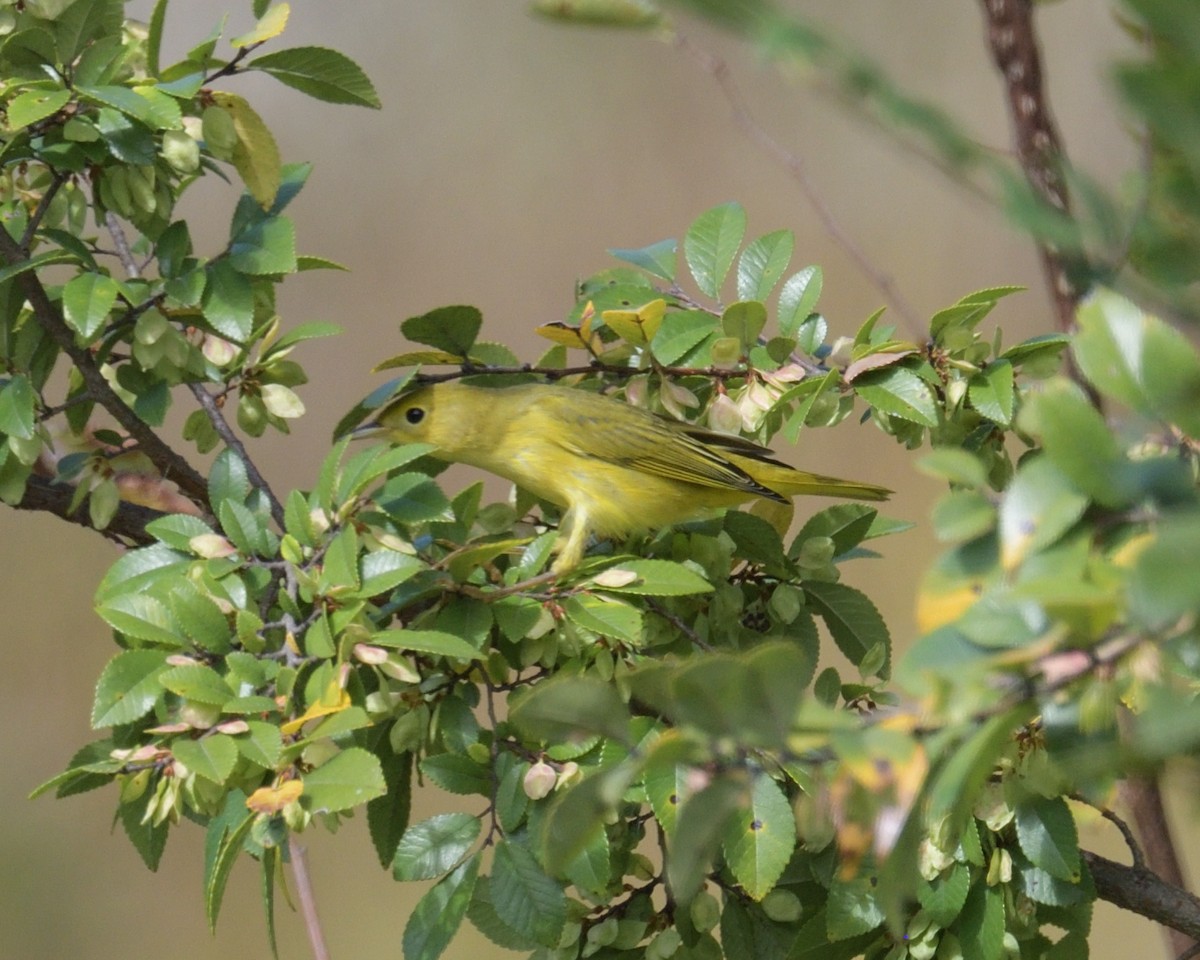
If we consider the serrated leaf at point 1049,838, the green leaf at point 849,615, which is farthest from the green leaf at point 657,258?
the serrated leaf at point 1049,838

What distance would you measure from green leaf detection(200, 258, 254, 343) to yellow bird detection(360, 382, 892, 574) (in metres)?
0.40

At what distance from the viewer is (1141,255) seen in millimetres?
201

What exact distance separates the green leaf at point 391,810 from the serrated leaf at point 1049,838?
1.21 feet

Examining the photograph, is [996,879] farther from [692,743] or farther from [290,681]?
[692,743]

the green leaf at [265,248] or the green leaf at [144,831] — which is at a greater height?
the green leaf at [265,248]

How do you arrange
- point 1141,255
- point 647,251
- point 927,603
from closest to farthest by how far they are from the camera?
1. point 1141,255
2. point 927,603
3. point 647,251

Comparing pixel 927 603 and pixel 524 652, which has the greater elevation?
pixel 927 603

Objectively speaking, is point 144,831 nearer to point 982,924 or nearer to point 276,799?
point 276,799

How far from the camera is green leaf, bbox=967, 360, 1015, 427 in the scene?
29.5 inches

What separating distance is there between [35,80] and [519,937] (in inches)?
23.0

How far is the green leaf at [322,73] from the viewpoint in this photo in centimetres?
81

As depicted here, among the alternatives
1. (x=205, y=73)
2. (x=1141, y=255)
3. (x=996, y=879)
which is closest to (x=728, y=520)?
(x=996, y=879)

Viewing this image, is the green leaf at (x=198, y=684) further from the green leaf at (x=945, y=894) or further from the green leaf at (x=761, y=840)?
the green leaf at (x=945, y=894)

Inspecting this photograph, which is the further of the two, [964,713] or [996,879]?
[996,879]
